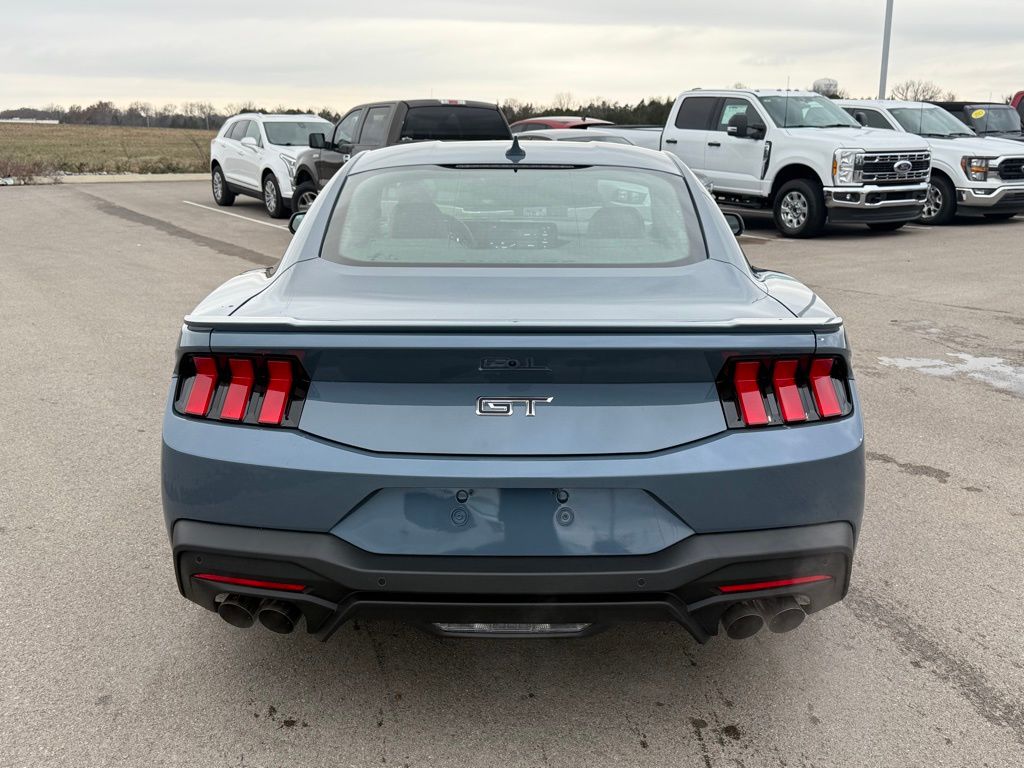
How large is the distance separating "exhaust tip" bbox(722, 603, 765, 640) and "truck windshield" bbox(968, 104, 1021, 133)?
66.3 ft

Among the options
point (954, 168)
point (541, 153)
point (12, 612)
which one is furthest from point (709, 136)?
point (12, 612)

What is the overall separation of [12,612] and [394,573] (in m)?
1.86

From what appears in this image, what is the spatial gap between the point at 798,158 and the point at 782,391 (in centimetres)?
1368

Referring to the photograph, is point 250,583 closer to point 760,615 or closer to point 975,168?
point 760,615

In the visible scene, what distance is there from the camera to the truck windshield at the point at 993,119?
20.5m

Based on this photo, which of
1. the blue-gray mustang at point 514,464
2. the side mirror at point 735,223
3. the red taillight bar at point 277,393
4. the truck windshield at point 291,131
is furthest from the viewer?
the truck windshield at point 291,131

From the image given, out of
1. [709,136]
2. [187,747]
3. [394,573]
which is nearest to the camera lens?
[394,573]

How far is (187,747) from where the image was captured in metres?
2.97

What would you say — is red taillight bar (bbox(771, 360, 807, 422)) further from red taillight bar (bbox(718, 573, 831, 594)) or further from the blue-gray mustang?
red taillight bar (bbox(718, 573, 831, 594))

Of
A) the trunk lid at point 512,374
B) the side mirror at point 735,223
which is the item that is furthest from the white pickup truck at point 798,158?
the trunk lid at point 512,374

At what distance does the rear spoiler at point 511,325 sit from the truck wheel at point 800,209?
44.6 ft

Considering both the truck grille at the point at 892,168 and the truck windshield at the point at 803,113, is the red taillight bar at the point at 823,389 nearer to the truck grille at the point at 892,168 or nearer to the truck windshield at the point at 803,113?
the truck grille at the point at 892,168

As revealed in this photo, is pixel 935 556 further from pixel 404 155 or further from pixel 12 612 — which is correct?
pixel 12 612

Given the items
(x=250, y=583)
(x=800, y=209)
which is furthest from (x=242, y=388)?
(x=800, y=209)
